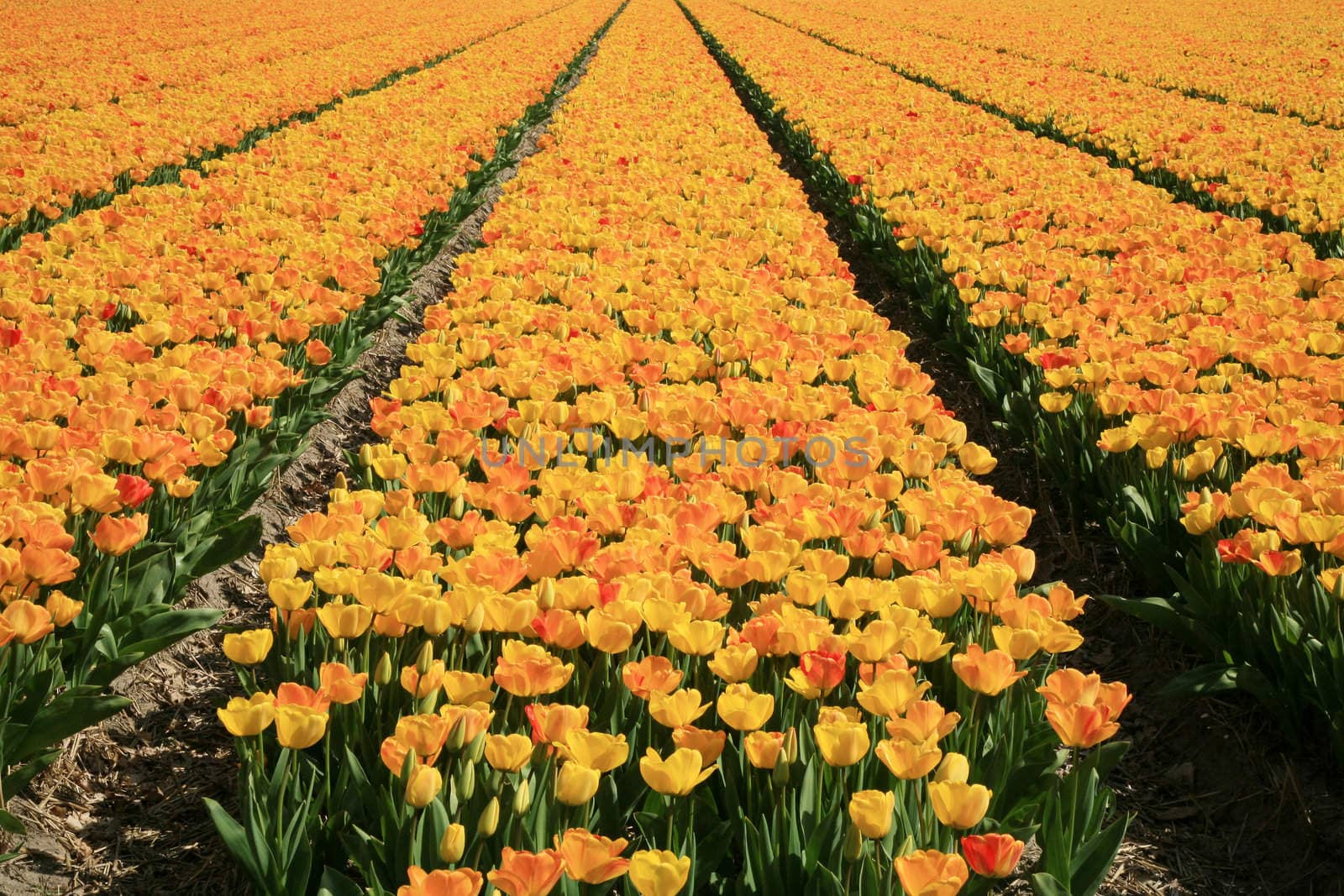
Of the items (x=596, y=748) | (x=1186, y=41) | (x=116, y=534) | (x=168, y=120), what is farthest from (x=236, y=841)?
(x=1186, y=41)

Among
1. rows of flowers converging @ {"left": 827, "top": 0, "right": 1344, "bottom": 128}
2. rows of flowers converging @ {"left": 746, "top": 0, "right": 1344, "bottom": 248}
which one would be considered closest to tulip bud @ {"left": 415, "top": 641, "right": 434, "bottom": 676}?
rows of flowers converging @ {"left": 746, "top": 0, "right": 1344, "bottom": 248}

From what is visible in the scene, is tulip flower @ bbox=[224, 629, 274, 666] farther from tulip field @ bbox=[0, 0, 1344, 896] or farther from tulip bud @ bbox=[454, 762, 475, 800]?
tulip bud @ bbox=[454, 762, 475, 800]

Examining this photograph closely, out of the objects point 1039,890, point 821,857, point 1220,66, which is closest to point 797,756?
point 821,857

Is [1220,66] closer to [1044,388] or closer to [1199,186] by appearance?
[1199,186]

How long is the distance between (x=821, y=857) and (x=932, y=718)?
30 cm

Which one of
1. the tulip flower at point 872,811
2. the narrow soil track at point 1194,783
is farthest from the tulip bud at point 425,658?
the narrow soil track at point 1194,783

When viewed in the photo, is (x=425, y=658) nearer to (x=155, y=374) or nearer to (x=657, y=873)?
(x=657, y=873)

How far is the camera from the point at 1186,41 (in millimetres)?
22734

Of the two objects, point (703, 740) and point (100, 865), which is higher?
point (703, 740)

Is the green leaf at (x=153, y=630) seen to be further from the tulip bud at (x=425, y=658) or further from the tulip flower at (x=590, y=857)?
the tulip flower at (x=590, y=857)

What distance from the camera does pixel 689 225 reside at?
7.18 meters

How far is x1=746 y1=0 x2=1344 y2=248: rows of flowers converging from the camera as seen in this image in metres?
7.65

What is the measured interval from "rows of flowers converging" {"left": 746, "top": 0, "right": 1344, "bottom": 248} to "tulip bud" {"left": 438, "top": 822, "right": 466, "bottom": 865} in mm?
6868

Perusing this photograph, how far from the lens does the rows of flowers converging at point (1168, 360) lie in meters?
2.74
